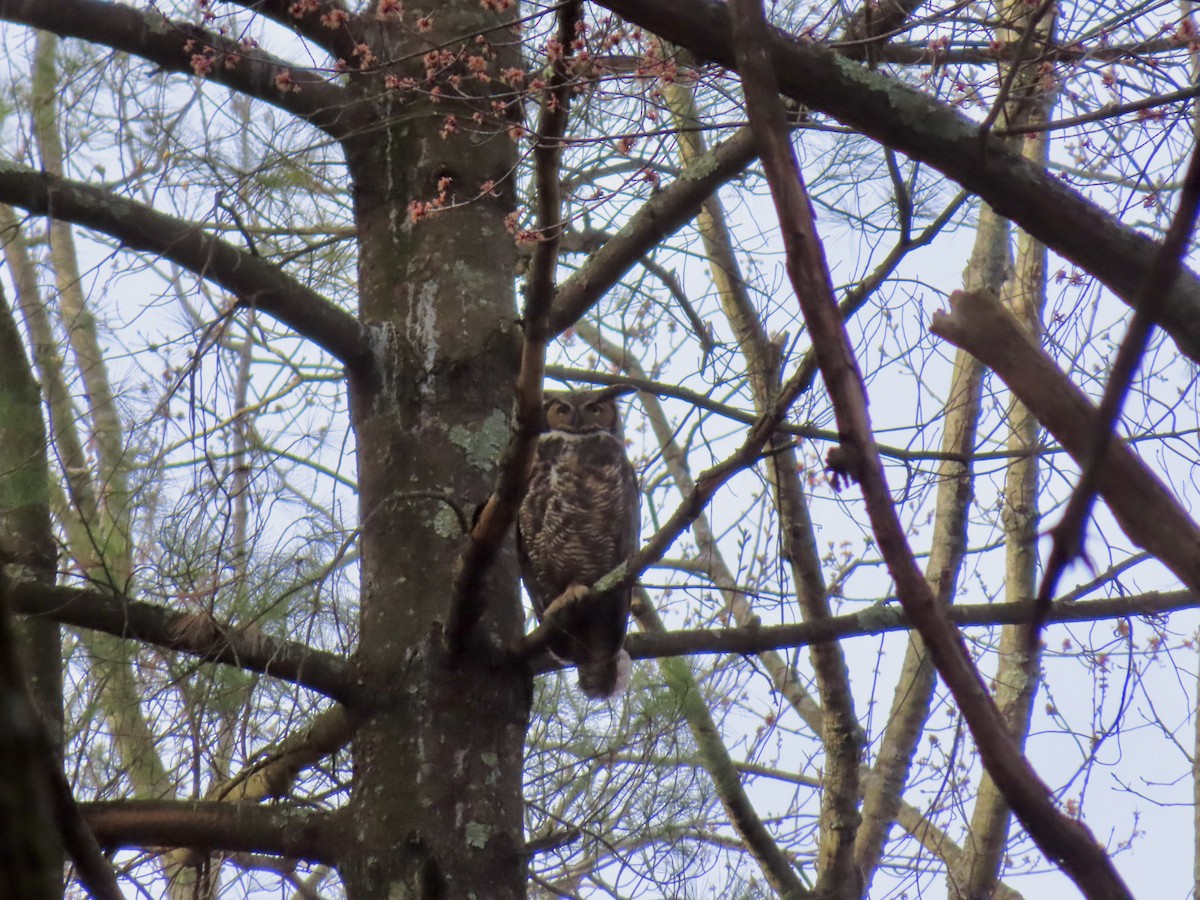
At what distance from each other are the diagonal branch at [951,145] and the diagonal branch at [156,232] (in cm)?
134

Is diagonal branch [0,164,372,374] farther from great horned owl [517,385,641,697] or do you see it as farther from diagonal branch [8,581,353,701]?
great horned owl [517,385,641,697]

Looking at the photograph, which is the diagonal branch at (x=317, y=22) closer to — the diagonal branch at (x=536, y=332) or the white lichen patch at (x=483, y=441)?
the white lichen patch at (x=483, y=441)

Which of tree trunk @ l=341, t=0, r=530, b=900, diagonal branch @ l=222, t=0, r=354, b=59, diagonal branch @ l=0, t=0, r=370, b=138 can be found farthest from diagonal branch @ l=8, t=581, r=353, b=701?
diagonal branch @ l=222, t=0, r=354, b=59

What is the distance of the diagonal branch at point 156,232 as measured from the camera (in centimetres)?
255

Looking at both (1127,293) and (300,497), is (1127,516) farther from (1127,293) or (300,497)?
(300,497)

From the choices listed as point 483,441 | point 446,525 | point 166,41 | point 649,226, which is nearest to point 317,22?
point 166,41

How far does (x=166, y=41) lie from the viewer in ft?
9.63

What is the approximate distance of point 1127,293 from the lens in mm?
1378

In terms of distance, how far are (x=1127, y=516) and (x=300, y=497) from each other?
2.45 m

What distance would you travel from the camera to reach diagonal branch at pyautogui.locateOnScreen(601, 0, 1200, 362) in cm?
136

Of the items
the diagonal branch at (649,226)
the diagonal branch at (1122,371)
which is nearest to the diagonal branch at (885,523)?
the diagonal branch at (1122,371)

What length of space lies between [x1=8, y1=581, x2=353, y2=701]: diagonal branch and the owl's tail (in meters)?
1.25

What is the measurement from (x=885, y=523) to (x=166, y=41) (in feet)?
8.81

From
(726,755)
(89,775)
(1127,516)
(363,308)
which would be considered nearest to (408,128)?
(363,308)
